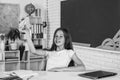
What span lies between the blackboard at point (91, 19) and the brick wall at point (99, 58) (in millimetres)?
152

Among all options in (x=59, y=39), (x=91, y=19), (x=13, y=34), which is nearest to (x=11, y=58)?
(x=13, y=34)

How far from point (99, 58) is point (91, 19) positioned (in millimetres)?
700

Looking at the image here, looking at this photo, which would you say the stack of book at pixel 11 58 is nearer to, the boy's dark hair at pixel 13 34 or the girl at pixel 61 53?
the boy's dark hair at pixel 13 34

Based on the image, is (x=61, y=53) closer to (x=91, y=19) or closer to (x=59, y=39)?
(x=59, y=39)

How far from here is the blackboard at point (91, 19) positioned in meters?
3.27

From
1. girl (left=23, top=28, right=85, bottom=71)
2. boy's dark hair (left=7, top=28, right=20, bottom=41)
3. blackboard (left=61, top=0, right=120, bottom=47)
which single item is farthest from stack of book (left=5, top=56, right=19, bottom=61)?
girl (left=23, top=28, right=85, bottom=71)

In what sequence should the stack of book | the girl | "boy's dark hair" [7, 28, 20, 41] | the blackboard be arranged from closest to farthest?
the girl → the blackboard → the stack of book → "boy's dark hair" [7, 28, 20, 41]

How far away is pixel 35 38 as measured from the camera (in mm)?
5109

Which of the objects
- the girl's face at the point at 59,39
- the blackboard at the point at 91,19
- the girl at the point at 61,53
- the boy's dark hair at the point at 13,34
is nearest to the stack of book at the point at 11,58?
the boy's dark hair at the point at 13,34

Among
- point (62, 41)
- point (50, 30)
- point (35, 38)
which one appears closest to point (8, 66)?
point (35, 38)

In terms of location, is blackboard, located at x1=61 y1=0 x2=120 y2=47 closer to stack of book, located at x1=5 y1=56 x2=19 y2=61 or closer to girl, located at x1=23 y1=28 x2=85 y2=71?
girl, located at x1=23 y1=28 x2=85 y2=71

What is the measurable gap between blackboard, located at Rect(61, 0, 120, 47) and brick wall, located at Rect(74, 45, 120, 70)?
152 millimetres

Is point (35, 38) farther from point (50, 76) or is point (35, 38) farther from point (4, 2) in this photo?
point (50, 76)

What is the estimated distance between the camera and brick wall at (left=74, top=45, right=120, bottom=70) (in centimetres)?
330
